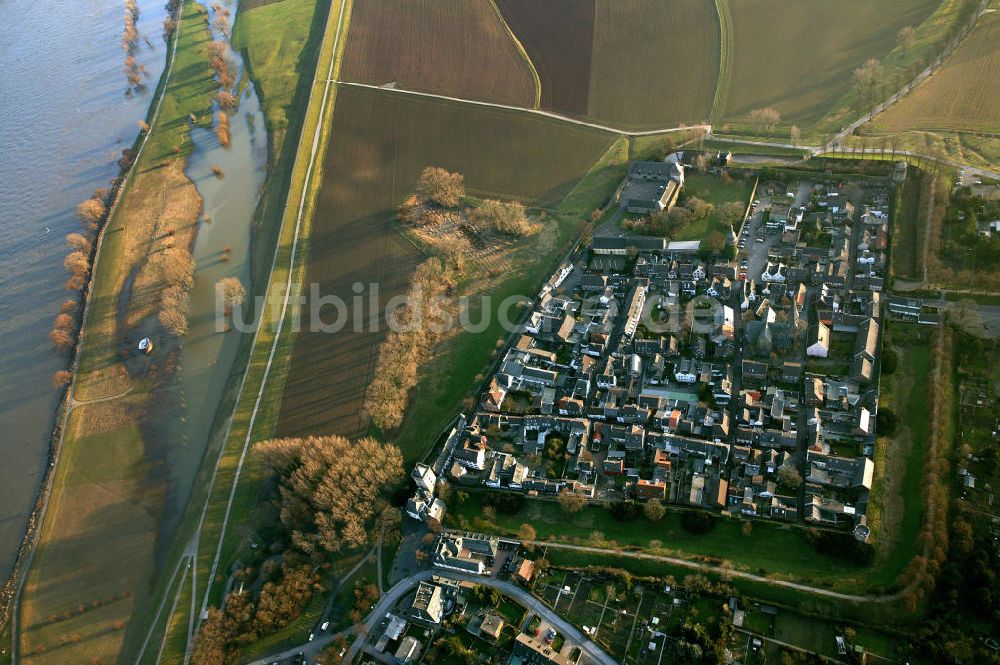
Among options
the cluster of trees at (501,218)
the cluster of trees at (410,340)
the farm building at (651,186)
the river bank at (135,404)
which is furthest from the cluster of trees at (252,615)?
the farm building at (651,186)

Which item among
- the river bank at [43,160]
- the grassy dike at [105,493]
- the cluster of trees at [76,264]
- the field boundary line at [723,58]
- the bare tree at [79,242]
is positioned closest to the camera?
the grassy dike at [105,493]

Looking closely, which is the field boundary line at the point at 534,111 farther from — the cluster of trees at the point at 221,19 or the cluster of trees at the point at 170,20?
the cluster of trees at the point at 170,20

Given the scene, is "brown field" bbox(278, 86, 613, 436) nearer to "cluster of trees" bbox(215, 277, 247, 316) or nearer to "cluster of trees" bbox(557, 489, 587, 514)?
"cluster of trees" bbox(215, 277, 247, 316)

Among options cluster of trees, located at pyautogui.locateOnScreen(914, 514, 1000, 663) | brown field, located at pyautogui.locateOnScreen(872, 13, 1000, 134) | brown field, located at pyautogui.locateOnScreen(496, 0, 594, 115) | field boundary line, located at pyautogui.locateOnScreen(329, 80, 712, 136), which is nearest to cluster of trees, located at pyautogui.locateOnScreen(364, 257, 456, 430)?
field boundary line, located at pyautogui.locateOnScreen(329, 80, 712, 136)

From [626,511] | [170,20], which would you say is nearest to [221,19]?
[170,20]

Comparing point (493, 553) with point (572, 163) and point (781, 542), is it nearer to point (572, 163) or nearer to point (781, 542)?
point (781, 542)

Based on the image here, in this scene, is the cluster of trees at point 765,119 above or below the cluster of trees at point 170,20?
below
